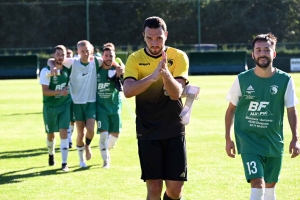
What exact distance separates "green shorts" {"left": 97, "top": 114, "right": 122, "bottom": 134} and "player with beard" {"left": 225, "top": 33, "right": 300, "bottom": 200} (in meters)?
5.55

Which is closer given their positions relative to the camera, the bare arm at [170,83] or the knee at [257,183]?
the bare arm at [170,83]

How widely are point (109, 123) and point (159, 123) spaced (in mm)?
6086

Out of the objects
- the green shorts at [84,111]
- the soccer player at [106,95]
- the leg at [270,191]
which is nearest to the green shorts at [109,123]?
the soccer player at [106,95]

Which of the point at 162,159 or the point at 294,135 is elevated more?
the point at 294,135

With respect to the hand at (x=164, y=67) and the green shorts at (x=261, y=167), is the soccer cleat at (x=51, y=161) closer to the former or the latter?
the green shorts at (x=261, y=167)

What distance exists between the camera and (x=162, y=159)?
710 centimetres

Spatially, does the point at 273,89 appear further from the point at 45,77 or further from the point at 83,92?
the point at 45,77

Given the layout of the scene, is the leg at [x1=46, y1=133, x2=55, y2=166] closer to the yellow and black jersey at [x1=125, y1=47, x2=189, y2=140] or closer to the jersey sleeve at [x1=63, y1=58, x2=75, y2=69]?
the jersey sleeve at [x1=63, y1=58, x2=75, y2=69]

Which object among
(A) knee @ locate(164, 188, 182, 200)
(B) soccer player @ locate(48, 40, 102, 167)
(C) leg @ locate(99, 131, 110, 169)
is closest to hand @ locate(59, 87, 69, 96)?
(B) soccer player @ locate(48, 40, 102, 167)

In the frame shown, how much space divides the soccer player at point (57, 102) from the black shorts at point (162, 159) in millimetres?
5036

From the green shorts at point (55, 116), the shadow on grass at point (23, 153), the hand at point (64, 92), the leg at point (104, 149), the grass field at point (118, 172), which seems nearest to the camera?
the grass field at point (118, 172)

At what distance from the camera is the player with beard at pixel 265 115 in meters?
6.98

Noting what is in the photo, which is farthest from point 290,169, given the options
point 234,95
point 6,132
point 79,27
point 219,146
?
point 79,27

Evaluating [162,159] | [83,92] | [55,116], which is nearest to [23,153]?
[55,116]
